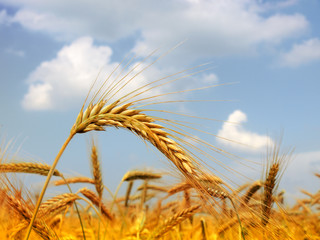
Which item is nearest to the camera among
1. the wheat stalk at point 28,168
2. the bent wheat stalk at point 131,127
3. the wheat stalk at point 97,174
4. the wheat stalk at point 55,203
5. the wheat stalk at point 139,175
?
the bent wheat stalk at point 131,127

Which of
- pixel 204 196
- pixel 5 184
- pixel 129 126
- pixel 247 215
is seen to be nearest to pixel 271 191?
pixel 247 215

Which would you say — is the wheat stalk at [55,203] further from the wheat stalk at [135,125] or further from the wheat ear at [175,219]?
the wheat stalk at [135,125]

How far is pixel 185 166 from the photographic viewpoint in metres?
→ 1.98

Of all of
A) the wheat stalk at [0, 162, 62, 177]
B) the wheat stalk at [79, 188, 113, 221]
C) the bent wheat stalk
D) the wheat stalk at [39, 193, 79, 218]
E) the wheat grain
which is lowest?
the wheat stalk at [79, 188, 113, 221]

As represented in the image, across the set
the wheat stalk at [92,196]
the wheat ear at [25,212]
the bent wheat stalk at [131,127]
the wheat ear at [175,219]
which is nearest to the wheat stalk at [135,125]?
the bent wheat stalk at [131,127]

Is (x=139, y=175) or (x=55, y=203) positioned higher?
(x=139, y=175)

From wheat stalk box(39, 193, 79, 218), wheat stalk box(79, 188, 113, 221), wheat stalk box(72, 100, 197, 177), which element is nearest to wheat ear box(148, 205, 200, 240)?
wheat stalk box(39, 193, 79, 218)

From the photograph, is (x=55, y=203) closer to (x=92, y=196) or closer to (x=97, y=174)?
(x=92, y=196)

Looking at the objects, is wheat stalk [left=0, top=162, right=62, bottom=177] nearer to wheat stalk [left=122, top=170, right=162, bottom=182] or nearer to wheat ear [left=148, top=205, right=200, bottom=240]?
wheat ear [left=148, top=205, right=200, bottom=240]

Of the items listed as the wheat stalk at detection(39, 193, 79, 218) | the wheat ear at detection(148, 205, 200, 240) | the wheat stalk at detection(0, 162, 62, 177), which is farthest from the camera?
the wheat stalk at detection(0, 162, 62, 177)

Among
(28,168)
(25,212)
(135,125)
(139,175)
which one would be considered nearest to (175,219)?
(25,212)

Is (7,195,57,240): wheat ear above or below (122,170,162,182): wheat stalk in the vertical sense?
below

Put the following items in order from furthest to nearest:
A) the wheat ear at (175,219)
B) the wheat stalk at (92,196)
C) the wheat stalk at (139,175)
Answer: the wheat stalk at (139,175) < the wheat stalk at (92,196) < the wheat ear at (175,219)

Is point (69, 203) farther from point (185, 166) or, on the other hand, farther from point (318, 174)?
point (318, 174)
